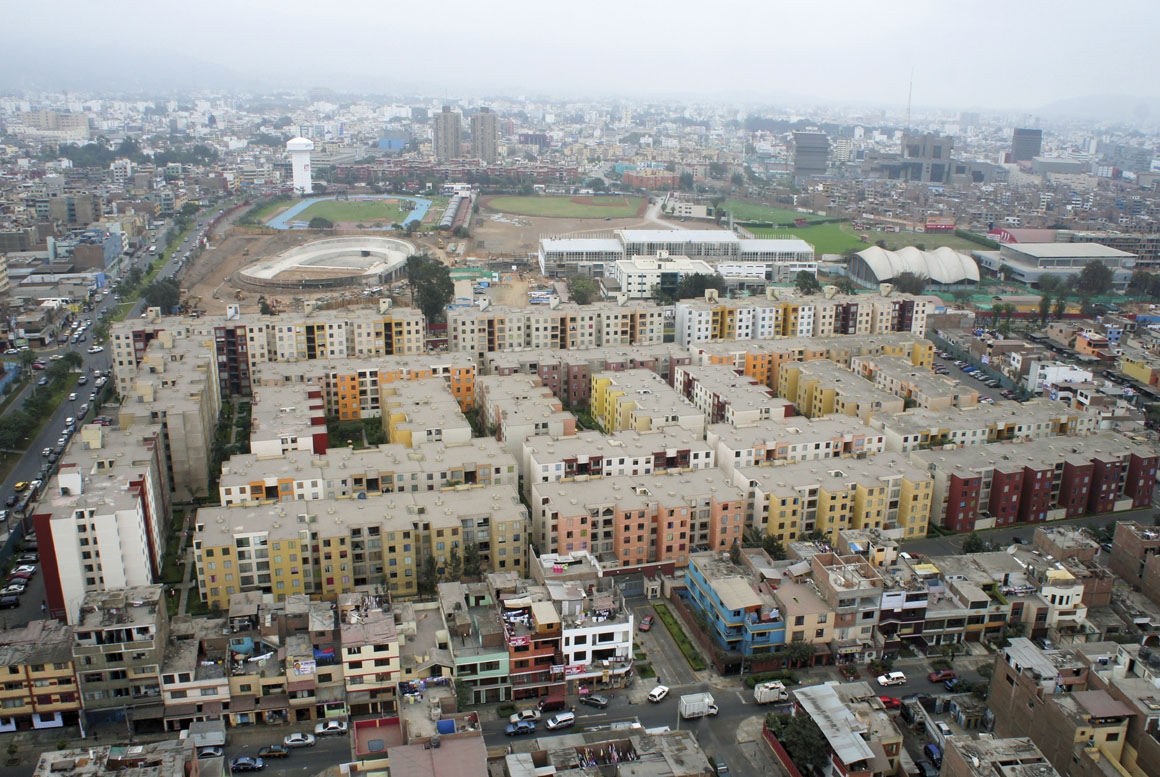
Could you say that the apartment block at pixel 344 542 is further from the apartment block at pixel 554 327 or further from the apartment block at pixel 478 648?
the apartment block at pixel 554 327

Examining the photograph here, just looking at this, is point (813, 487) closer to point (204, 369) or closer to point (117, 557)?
point (117, 557)

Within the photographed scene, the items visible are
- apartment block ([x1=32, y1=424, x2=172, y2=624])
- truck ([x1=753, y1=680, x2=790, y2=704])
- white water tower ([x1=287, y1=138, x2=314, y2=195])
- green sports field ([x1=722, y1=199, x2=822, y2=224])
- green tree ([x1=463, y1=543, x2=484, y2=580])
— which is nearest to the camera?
truck ([x1=753, y1=680, x2=790, y2=704])

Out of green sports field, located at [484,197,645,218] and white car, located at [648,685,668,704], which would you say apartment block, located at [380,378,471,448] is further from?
green sports field, located at [484,197,645,218]

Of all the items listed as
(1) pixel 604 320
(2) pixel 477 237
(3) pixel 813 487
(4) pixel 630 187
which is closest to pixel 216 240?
(2) pixel 477 237

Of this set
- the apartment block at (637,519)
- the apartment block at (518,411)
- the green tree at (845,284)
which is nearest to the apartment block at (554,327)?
the apartment block at (518,411)

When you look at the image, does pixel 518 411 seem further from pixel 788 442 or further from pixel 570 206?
pixel 570 206

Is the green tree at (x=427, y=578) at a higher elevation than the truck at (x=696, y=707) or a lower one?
higher

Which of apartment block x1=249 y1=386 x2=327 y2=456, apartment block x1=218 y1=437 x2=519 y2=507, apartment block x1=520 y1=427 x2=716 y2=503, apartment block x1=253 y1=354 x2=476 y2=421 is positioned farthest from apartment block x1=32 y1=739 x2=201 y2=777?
apartment block x1=253 y1=354 x2=476 y2=421
